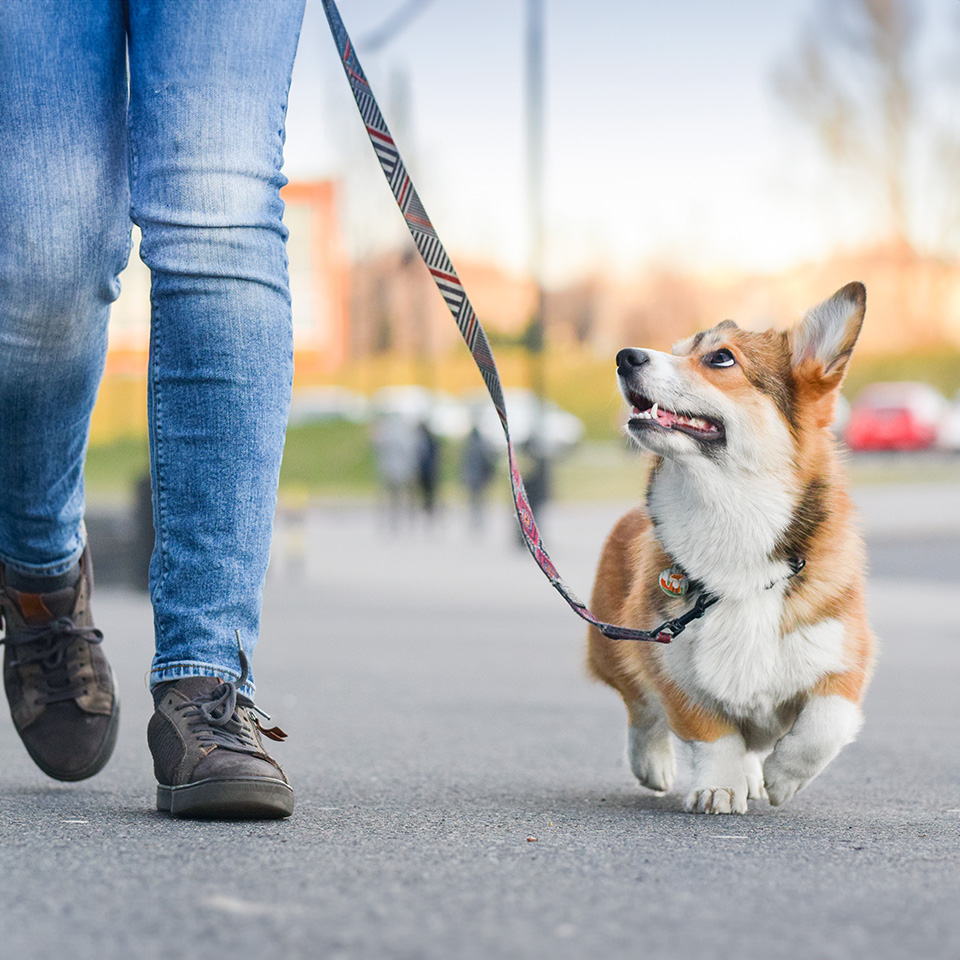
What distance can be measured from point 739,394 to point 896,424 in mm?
39481

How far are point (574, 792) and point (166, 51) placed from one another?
1774mm

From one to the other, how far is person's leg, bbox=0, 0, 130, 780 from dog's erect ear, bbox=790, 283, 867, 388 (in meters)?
1.46

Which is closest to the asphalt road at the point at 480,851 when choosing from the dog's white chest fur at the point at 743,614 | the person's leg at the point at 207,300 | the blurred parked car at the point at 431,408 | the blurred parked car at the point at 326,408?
the dog's white chest fur at the point at 743,614

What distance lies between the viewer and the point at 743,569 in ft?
10.2

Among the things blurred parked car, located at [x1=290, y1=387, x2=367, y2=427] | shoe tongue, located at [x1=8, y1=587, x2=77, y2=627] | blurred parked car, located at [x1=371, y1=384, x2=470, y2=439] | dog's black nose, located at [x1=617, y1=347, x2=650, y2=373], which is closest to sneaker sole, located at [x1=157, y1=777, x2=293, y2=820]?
shoe tongue, located at [x1=8, y1=587, x2=77, y2=627]

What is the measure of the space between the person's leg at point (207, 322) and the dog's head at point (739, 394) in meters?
0.88

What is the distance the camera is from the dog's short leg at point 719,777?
2965 mm

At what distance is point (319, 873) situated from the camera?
207 cm

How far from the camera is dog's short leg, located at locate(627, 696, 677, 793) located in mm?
3398

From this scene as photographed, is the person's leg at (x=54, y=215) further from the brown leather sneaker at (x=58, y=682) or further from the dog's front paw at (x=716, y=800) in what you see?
the dog's front paw at (x=716, y=800)

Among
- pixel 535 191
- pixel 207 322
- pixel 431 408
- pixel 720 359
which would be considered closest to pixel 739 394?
pixel 720 359

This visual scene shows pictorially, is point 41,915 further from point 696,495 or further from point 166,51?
point 696,495

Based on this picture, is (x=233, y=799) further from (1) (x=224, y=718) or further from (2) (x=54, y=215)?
(2) (x=54, y=215)

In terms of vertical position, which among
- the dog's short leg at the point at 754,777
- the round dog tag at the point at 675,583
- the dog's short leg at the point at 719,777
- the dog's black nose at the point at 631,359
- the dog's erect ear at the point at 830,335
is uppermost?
the dog's erect ear at the point at 830,335
